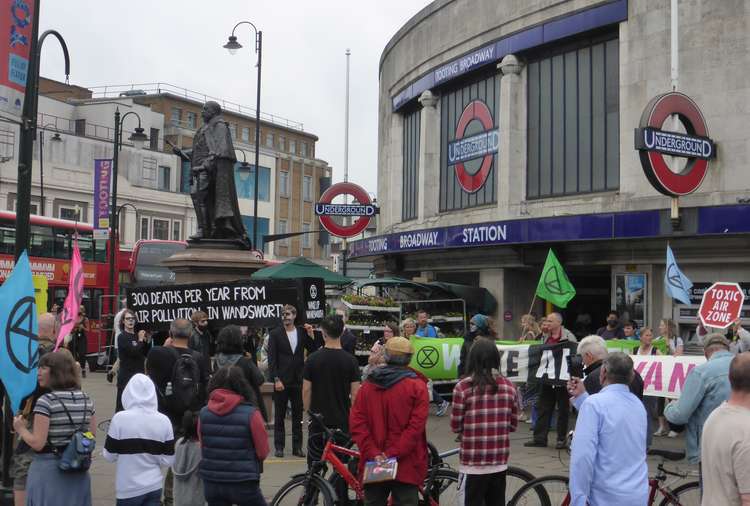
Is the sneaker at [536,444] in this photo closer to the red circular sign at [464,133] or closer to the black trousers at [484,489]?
the black trousers at [484,489]

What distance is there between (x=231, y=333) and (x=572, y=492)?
16.1 feet

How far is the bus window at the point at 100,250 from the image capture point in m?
30.8

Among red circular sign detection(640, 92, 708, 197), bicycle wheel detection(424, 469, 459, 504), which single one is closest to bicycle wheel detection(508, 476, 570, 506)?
bicycle wheel detection(424, 469, 459, 504)

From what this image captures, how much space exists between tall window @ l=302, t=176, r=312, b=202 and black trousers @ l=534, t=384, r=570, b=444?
206 feet

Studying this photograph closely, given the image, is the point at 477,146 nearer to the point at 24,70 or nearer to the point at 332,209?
the point at 332,209

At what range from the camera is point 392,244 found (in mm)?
28188

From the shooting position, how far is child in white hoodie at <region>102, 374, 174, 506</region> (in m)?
6.45

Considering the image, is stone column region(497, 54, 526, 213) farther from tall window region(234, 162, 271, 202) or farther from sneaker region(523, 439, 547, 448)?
tall window region(234, 162, 271, 202)

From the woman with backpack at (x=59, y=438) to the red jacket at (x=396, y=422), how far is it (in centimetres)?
188

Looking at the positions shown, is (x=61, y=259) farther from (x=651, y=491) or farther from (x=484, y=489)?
(x=651, y=491)

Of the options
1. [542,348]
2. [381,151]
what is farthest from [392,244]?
[542,348]

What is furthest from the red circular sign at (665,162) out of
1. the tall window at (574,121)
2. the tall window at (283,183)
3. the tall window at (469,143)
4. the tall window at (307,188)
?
the tall window at (307,188)

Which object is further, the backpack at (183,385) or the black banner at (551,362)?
the black banner at (551,362)

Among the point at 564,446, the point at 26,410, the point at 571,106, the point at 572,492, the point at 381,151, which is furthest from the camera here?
the point at 381,151
